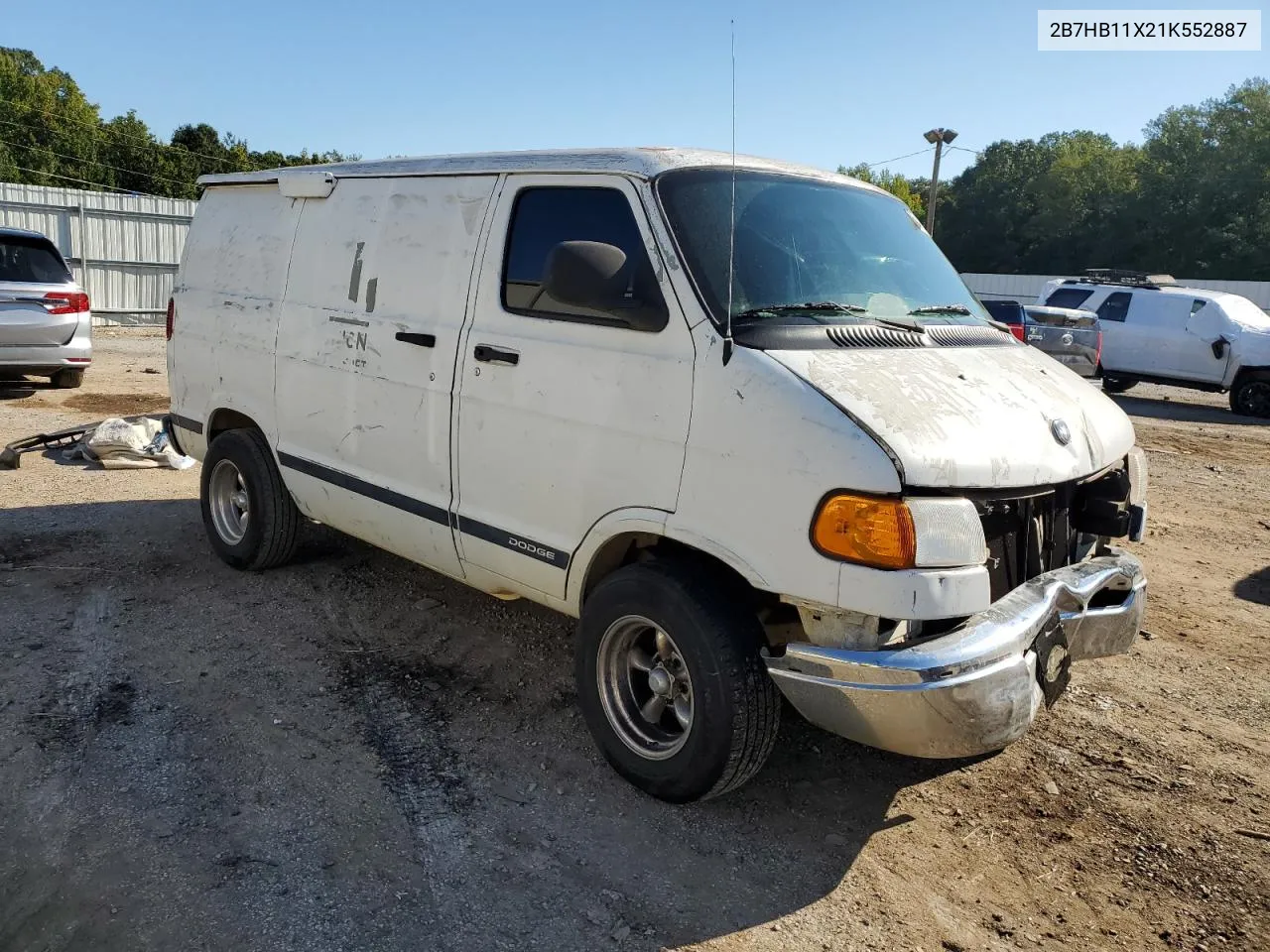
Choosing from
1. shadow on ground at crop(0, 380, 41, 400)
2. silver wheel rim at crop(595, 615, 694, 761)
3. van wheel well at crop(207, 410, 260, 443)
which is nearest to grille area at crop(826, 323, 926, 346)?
silver wheel rim at crop(595, 615, 694, 761)

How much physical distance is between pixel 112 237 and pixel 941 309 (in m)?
21.3

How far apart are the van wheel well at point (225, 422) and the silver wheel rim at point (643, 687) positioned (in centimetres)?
305

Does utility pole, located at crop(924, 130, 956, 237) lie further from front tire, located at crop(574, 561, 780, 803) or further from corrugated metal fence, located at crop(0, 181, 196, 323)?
front tire, located at crop(574, 561, 780, 803)

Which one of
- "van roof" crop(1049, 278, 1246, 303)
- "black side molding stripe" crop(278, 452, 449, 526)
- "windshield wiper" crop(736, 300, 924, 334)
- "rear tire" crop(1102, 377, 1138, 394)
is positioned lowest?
"black side molding stripe" crop(278, 452, 449, 526)

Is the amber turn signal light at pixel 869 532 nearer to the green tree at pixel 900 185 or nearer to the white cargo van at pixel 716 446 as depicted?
the white cargo van at pixel 716 446

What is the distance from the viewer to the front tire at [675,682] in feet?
11.0

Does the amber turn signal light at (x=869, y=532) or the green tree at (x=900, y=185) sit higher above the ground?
the green tree at (x=900, y=185)

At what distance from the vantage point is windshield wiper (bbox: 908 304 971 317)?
4.21m

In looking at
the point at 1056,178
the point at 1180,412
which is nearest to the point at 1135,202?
the point at 1056,178

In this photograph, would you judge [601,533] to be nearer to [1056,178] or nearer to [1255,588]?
[1255,588]

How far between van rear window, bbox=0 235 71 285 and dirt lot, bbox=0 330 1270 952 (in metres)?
6.97

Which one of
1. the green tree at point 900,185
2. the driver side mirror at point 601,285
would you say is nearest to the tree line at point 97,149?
the green tree at point 900,185

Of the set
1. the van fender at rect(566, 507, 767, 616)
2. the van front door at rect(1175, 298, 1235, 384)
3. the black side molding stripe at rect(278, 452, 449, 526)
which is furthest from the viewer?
the van front door at rect(1175, 298, 1235, 384)

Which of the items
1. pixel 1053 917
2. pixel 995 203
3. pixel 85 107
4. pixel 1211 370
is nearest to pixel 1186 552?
pixel 1053 917
